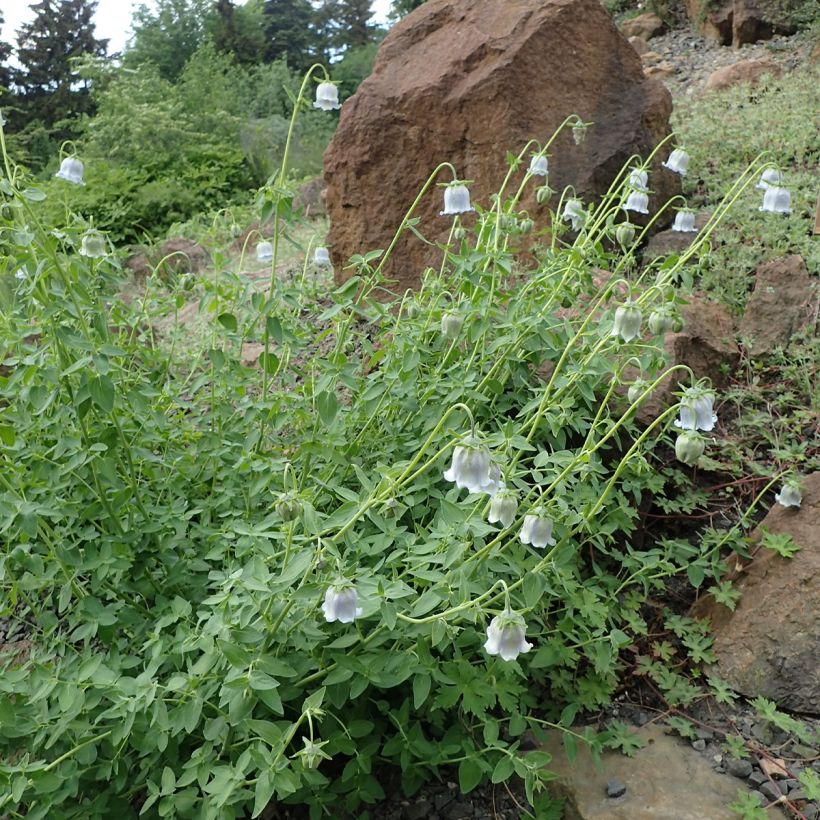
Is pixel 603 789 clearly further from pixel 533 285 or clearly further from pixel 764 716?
pixel 533 285

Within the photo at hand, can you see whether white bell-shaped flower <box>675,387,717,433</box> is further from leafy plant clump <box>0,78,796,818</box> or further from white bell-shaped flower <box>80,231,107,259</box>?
white bell-shaped flower <box>80,231,107,259</box>

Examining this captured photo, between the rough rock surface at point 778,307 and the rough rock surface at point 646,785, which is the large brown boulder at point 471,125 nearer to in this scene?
the rough rock surface at point 778,307

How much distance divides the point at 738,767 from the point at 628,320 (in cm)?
132

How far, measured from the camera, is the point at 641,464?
7.27 feet

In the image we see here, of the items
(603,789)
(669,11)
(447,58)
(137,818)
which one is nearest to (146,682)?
(137,818)

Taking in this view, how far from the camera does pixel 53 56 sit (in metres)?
16.3

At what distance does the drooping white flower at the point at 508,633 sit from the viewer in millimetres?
1772

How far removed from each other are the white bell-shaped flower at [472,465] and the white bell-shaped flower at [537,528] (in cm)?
16

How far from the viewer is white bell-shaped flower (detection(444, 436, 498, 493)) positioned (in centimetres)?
177

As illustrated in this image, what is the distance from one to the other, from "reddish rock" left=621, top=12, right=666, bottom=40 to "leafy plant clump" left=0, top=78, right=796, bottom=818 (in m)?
8.96

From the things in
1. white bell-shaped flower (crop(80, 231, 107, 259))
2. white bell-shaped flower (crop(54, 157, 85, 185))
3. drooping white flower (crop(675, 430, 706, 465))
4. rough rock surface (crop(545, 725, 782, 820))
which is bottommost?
rough rock surface (crop(545, 725, 782, 820))

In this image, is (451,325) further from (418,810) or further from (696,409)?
(418,810)

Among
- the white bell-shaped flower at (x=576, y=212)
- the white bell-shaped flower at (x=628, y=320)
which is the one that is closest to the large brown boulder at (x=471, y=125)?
the white bell-shaped flower at (x=576, y=212)

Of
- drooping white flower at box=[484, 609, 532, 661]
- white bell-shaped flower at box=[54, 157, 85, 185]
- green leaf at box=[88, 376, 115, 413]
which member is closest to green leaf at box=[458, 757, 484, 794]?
drooping white flower at box=[484, 609, 532, 661]
